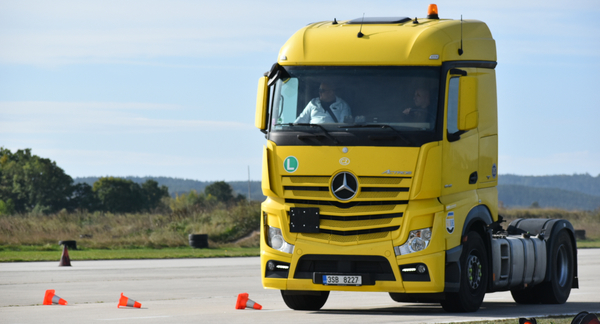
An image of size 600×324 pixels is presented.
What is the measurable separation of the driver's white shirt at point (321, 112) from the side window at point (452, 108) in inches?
52.0

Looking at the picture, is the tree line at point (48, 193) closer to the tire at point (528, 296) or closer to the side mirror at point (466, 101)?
the tire at point (528, 296)

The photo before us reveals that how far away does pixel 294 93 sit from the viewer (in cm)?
1145

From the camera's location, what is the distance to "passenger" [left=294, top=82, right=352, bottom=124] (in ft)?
36.6

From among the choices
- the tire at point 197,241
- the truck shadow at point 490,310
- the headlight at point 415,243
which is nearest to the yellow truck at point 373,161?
the headlight at point 415,243

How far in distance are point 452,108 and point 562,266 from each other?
17.0 ft

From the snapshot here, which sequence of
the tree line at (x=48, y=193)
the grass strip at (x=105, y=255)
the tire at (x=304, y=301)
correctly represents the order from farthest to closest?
the tree line at (x=48, y=193)
the grass strip at (x=105, y=255)
the tire at (x=304, y=301)

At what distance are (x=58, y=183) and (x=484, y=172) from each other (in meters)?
91.3

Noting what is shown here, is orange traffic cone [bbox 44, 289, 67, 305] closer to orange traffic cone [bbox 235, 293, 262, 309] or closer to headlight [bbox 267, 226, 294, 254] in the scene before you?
orange traffic cone [bbox 235, 293, 262, 309]

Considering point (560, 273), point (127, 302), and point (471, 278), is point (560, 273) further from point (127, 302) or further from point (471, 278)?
point (127, 302)

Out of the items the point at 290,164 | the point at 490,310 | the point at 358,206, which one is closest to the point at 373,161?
the point at 358,206

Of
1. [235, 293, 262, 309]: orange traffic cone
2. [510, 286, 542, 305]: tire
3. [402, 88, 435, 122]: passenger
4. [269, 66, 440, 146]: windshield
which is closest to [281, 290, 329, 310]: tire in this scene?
[235, 293, 262, 309]: orange traffic cone

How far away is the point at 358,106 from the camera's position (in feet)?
36.5

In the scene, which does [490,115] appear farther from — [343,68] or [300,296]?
[300,296]

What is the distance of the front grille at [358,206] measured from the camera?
35.8 feet
